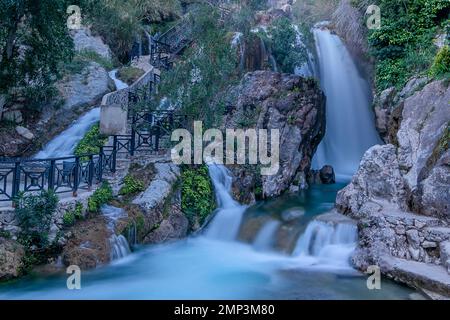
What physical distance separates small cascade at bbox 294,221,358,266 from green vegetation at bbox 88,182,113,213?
5.17 metres

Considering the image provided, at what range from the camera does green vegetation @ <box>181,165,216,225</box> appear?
1197 cm

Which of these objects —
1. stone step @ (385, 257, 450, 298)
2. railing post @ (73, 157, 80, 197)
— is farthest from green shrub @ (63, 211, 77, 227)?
stone step @ (385, 257, 450, 298)

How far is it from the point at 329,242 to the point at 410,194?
2.46 meters

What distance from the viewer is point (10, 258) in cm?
803

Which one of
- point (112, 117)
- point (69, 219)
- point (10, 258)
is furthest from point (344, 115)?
point (10, 258)

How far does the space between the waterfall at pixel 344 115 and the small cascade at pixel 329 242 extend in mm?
9835

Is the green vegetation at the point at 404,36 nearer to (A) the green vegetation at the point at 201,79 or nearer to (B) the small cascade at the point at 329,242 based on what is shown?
(A) the green vegetation at the point at 201,79

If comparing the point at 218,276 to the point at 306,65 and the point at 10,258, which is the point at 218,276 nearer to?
the point at 10,258

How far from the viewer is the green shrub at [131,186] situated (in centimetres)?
1095

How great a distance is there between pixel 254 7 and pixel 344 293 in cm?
1969

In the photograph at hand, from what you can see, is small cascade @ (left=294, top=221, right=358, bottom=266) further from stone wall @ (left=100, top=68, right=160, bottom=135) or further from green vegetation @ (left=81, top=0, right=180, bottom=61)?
green vegetation @ (left=81, top=0, right=180, bottom=61)

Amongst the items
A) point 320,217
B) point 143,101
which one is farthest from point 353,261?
point 143,101

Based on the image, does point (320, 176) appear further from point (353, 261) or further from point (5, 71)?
point (5, 71)

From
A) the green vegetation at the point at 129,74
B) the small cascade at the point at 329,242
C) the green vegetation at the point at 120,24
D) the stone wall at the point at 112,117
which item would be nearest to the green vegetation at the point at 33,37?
the stone wall at the point at 112,117
